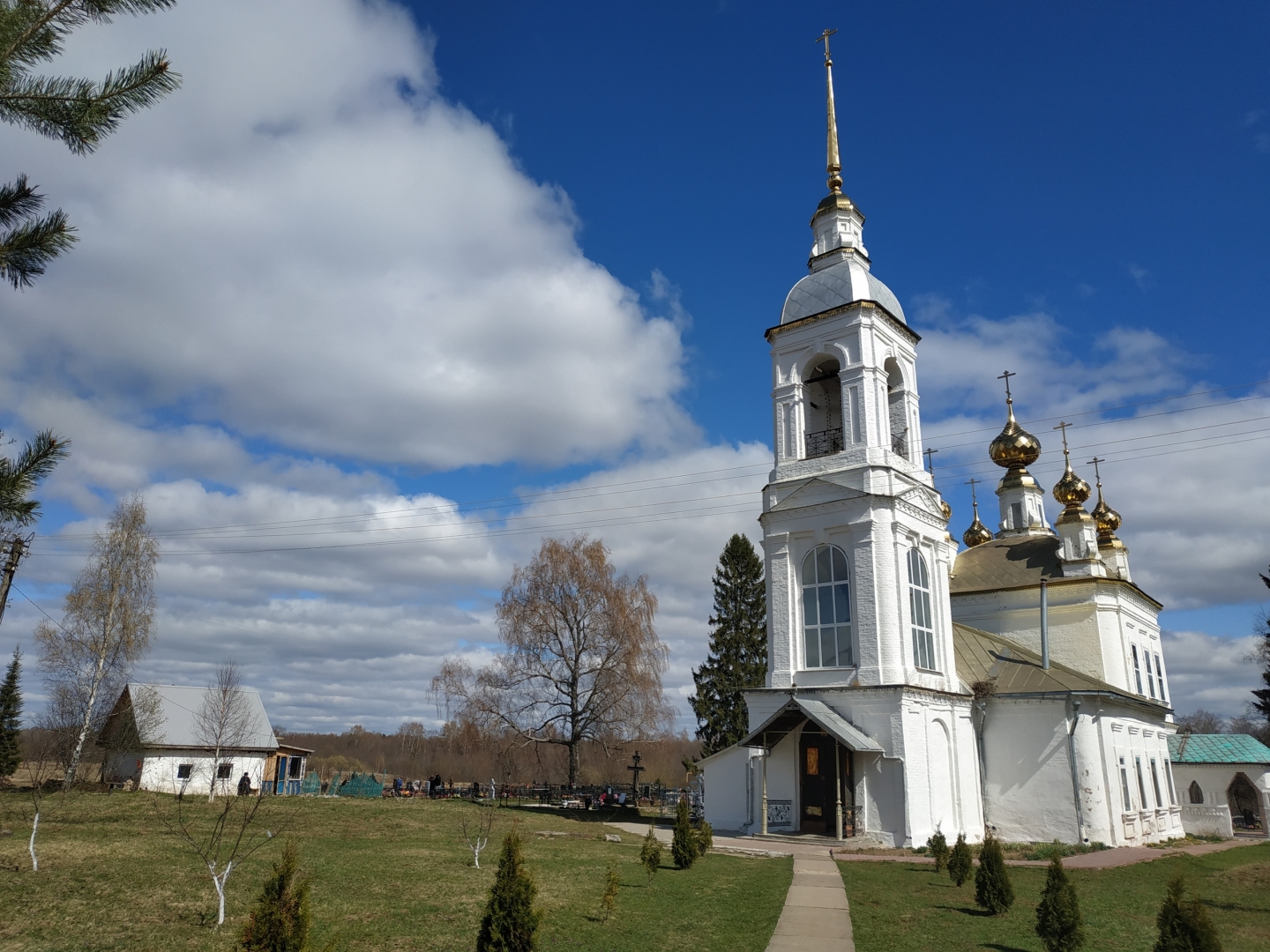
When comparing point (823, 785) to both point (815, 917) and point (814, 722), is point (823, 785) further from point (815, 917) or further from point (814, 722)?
point (815, 917)

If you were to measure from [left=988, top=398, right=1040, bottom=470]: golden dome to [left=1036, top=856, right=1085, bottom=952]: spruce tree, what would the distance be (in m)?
→ 34.3

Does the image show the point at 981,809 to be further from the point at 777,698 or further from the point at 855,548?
the point at 855,548

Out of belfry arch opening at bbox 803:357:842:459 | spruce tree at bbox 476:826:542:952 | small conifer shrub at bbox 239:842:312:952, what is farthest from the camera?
belfry arch opening at bbox 803:357:842:459

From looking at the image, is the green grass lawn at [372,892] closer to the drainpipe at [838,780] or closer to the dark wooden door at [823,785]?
the drainpipe at [838,780]

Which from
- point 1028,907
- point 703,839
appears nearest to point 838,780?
point 703,839

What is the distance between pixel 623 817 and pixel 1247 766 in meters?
31.8

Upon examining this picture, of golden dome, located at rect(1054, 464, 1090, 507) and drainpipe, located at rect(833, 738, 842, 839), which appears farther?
golden dome, located at rect(1054, 464, 1090, 507)

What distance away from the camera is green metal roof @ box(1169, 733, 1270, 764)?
40969mm

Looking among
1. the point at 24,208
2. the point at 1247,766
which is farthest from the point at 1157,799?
the point at 24,208

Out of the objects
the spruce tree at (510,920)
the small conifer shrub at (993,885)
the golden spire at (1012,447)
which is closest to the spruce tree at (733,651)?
the golden spire at (1012,447)

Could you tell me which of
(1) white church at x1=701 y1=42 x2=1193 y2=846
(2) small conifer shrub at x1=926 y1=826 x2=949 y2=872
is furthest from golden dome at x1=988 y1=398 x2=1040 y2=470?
(2) small conifer shrub at x1=926 y1=826 x2=949 y2=872

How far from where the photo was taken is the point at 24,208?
19.8 ft

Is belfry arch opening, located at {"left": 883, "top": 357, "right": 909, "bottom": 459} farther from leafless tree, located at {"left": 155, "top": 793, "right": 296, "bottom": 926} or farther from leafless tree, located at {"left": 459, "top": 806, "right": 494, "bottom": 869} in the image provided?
leafless tree, located at {"left": 155, "top": 793, "right": 296, "bottom": 926}

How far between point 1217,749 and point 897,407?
29.4 meters
